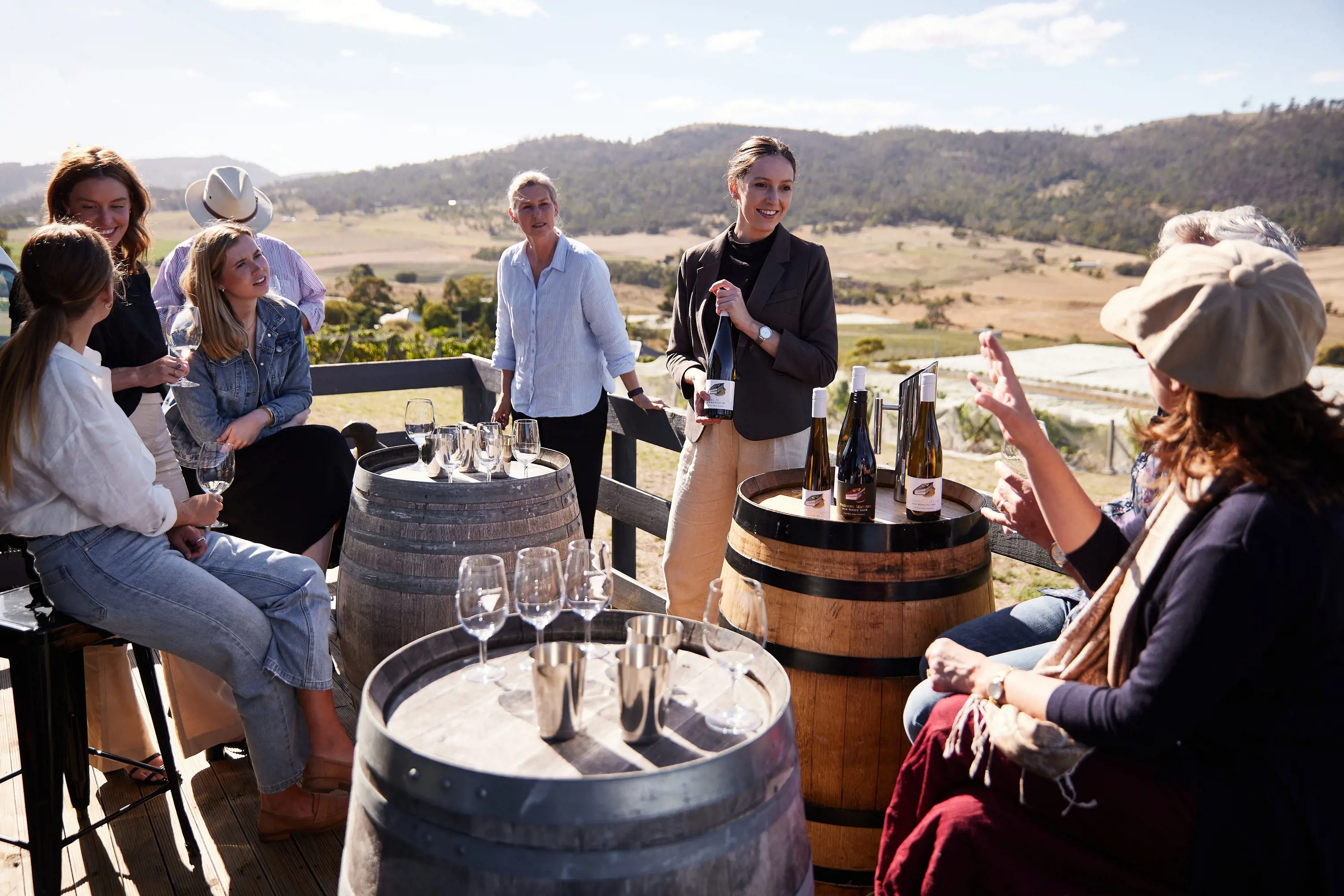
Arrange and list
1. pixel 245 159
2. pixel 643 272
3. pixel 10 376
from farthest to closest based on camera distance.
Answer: pixel 245 159 < pixel 643 272 < pixel 10 376

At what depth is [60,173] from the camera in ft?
10.8

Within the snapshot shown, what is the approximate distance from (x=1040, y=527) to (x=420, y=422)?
2.12 metres

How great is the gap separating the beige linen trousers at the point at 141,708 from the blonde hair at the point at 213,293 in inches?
19.9

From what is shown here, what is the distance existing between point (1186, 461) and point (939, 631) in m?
0.91

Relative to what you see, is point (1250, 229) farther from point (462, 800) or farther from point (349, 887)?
point (349, 887)

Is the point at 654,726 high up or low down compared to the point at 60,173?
down

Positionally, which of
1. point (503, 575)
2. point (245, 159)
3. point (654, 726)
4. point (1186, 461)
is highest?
point (245, 159)

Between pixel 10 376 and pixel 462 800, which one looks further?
pixel 10 376

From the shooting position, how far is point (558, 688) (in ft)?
5.01

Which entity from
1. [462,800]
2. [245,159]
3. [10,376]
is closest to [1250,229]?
[462,800]

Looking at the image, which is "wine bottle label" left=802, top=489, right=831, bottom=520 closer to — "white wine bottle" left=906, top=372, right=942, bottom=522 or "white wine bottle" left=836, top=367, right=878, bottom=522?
"white wine bottle" left=836, top=367, right=878, bottom=522

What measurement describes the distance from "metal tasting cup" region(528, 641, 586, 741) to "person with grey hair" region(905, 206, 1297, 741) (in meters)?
0.92

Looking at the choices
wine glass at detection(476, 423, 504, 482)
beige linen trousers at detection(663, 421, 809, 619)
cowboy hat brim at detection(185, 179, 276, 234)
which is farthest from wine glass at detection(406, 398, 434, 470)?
cowboy hat brim at detection(185, 179, 276, 234)

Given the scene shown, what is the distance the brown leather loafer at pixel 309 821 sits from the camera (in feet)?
9.11
